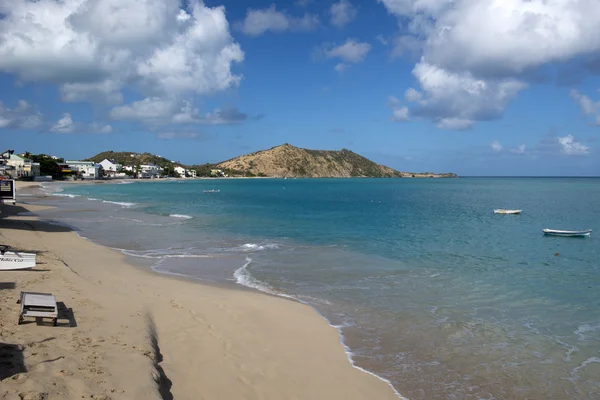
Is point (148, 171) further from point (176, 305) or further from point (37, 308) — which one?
point (37, 308)

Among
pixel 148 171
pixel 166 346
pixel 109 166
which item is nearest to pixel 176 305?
pixel 166 346

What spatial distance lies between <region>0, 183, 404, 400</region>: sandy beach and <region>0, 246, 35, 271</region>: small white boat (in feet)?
1.12

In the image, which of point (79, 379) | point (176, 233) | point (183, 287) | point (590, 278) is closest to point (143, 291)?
point (183, 287)

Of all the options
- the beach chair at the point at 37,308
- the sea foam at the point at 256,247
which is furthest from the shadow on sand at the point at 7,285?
the sea foam at the point at 256,247

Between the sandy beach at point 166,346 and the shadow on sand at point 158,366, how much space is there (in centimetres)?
3

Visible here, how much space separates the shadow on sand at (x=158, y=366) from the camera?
7.14 meters

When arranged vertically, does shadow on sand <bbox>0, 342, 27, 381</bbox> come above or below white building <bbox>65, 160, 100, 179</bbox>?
below

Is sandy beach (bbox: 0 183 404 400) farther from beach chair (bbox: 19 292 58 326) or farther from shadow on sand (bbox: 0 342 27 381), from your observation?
beach chair (bbox: 19 292 58 326)

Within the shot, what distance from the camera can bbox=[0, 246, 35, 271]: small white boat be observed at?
1355cm

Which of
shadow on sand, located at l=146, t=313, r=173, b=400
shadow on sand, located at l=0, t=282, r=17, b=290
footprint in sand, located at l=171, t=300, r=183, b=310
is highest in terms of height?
shadow on sand, located at l=0, t=282, r=17, b=290

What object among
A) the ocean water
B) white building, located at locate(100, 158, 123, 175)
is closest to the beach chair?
the ocean water

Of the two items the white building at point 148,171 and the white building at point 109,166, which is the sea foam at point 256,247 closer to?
→ the white building at point 109,166

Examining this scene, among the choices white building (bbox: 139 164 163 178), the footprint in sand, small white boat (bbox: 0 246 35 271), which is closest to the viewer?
the footprint in sand

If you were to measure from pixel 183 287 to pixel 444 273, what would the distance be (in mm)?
10935
